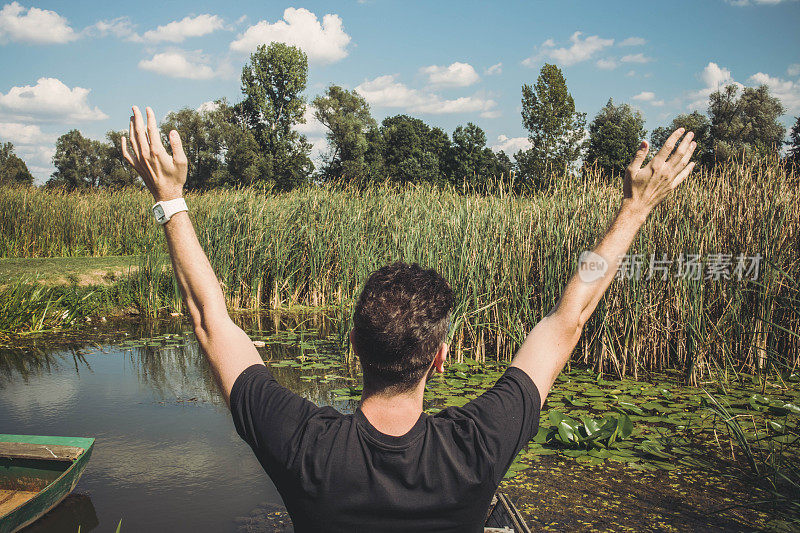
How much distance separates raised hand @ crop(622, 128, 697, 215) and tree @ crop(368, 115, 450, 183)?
1494 inches

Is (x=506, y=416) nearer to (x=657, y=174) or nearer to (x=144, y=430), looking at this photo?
(x=657, y=174)

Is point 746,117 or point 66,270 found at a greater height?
point 746,117

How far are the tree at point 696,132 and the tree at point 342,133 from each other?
749 inches

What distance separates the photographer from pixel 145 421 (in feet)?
14.8

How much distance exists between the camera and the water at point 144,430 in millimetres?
3145

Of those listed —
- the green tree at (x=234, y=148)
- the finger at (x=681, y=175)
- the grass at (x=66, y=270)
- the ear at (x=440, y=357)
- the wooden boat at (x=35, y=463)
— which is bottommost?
the wooden boat at (x=35, y=463)

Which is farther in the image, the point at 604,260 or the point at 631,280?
the point at 631,280

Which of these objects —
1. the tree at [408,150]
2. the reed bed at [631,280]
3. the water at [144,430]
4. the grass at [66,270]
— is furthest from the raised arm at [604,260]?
the tree at [408,150]

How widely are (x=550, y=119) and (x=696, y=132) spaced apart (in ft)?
25.4

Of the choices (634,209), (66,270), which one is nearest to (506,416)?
(634,209)

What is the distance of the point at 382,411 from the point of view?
123 cm

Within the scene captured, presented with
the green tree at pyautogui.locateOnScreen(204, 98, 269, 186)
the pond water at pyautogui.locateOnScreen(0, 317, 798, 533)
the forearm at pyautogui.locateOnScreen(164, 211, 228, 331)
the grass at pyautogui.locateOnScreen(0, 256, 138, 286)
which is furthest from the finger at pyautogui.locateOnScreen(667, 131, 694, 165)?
the green tree at pyautogui.locateOnScreen(204, 98, 269, 186)

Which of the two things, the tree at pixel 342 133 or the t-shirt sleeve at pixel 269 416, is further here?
the tree at pixel 342 133

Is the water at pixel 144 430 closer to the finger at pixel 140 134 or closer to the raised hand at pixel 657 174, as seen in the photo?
the finger at pixel 140 134
